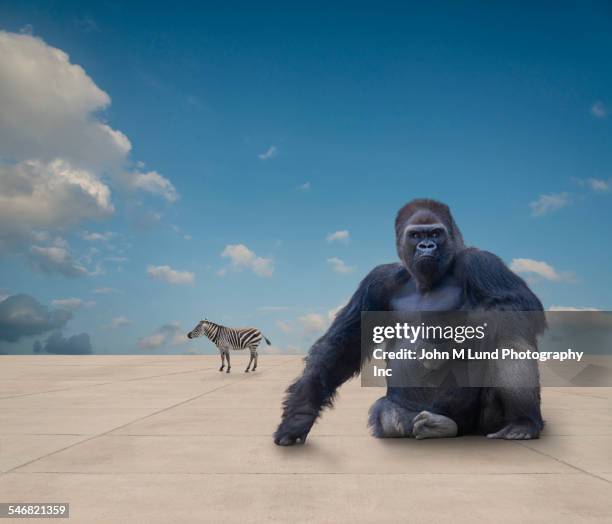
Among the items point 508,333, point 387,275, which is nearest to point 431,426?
point 508,333

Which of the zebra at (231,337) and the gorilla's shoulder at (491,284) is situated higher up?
the gorilla's shoulder at (491,284)

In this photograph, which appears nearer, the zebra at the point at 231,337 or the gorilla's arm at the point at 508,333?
the gorilla's arm at the point at 508,333

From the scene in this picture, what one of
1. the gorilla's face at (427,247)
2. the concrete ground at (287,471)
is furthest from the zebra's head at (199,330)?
the gorilla's face at (427,247)

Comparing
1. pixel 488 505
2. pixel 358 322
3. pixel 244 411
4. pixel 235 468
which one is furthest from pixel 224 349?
pixel 488 505

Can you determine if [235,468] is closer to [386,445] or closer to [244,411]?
[386,445]

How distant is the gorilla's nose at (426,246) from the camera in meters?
4.83

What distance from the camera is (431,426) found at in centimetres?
482

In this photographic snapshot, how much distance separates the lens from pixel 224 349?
15.9 metres

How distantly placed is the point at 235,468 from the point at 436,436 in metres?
1.85

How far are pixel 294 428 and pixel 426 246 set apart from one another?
1889mm

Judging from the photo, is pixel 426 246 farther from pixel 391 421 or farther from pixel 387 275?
pixel 391 421

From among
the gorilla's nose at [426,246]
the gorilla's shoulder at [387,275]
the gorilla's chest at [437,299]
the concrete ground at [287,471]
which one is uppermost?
the gorilla's nose at [426,246]

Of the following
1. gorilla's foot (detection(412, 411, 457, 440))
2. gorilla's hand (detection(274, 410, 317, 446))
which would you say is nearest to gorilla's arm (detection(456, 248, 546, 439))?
gorilla's foot (detection(412, 411, 457, 440))

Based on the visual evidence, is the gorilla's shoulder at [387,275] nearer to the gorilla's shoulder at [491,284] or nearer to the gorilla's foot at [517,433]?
the gorilla's shoulder at [491,284]
